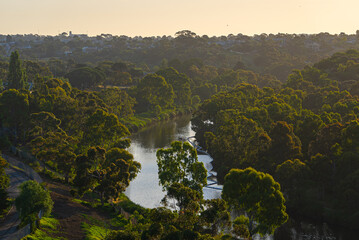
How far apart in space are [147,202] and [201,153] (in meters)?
39.2

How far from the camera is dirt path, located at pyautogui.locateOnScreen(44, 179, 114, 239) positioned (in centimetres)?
5514

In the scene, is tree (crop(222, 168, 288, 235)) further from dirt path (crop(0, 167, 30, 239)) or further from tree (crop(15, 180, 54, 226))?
dirt path (crop(0, 167, 30, 239))

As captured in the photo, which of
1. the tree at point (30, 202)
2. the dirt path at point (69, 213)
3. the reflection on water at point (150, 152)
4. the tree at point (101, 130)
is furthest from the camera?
the tree at point (101, 130)

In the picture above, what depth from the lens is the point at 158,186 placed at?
84.2 m

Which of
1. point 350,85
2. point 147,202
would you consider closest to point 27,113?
point 147,202

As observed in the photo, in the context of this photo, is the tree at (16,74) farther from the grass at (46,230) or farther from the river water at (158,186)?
the grass at (46,230)

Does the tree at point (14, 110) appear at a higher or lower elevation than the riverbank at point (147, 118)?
higher

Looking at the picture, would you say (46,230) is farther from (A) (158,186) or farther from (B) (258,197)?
(A) (158,186)

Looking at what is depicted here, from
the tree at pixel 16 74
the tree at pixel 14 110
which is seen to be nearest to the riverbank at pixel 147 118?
the tree at pixel 16 74

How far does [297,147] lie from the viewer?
83.2 meters

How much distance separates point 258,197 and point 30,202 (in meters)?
27.8

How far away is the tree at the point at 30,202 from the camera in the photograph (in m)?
50.7

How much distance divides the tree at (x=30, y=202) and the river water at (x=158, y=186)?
2428cm

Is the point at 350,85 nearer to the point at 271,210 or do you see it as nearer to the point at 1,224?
the point at 271,210
